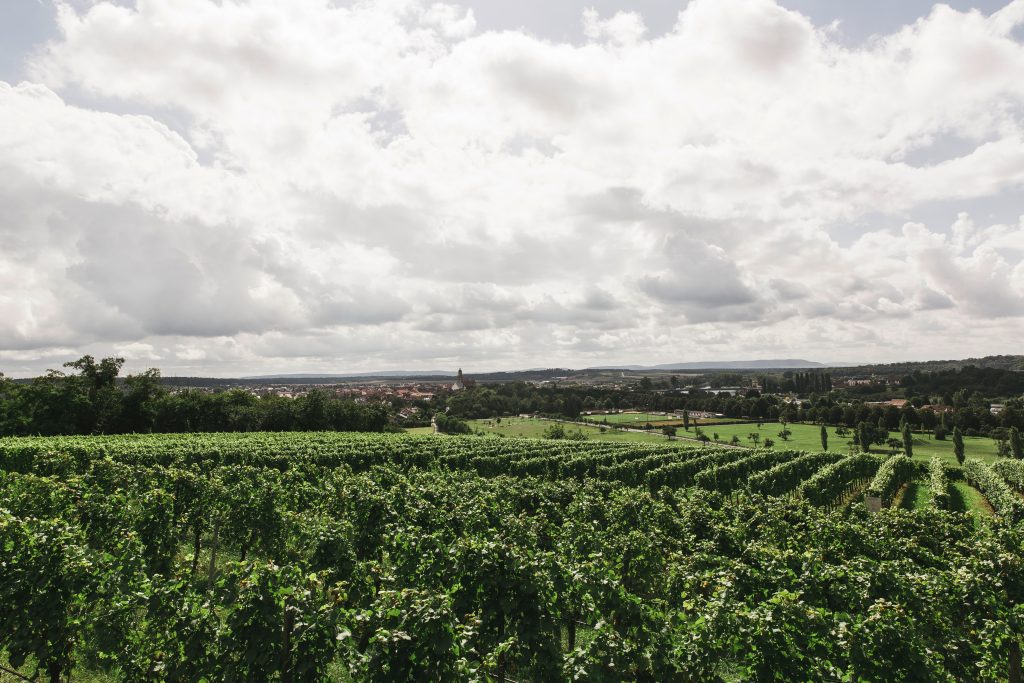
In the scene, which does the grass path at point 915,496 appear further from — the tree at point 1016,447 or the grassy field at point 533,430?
the grassy field at point 533,430

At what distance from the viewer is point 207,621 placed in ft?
25.9

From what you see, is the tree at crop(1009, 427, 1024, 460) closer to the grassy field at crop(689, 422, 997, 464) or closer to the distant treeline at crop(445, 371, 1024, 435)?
the grassy field at crop(689, 422, 997, 464)

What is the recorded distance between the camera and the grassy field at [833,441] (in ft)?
299

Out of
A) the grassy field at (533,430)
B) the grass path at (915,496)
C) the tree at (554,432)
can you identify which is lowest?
the grassy field at (533,430)

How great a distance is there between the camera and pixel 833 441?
10619cm

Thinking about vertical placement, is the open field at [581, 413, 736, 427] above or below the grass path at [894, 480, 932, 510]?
below

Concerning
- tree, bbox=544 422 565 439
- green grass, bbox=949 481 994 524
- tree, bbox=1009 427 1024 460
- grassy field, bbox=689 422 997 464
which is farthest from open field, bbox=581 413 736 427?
green grass, bbox=949 481 994 524

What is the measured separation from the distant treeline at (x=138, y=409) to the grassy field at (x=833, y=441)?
8488 cm

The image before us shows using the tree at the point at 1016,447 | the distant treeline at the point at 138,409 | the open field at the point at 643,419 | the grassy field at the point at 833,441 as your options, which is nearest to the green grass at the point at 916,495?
the grassy field at the point at 833,441

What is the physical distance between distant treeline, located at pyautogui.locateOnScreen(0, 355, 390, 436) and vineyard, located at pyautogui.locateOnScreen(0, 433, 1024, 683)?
54.5 meters

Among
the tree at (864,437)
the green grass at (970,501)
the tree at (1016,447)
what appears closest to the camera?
the green grass at (970,501)

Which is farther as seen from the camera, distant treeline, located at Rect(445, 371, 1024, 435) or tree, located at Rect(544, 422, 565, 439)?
distant treeline, located at Rect(445, 371, 1024, 435)

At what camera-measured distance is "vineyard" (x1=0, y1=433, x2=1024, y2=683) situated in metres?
7.81

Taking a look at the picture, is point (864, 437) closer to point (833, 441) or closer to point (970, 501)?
point (833, 441)
